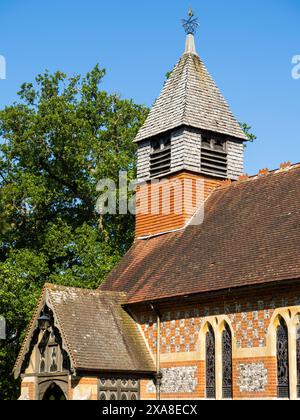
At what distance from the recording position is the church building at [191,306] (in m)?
20.2

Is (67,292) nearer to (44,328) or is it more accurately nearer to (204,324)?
(44,328)

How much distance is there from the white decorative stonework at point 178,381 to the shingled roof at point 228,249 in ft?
7.67

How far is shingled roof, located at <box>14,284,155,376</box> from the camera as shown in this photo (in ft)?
71.6

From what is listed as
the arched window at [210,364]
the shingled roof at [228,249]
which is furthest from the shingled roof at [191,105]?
the arched window at [210,364]

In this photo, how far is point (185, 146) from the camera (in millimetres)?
28938

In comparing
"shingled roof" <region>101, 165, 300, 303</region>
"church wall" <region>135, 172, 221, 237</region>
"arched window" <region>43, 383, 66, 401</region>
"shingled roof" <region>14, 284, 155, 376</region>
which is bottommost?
"arched window" <region>43, 383, 66, 401</region>

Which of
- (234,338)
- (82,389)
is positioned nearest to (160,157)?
(234,338)

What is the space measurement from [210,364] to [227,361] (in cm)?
76

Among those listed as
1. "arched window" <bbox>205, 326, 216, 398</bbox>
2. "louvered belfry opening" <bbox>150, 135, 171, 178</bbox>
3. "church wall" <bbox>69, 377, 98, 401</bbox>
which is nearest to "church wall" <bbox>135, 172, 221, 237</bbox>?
"louvered belfry opening" <bbox>150, 135, 171, 178</bbox>

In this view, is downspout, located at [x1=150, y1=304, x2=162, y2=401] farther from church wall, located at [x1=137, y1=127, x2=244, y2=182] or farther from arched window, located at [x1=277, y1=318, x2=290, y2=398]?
church wall, located at [x1=137, y1=127, x2=244, y2=182]

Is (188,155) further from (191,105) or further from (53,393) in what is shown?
(53,393)

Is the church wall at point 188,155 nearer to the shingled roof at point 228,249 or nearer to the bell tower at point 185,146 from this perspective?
the bell tower at point 185,146
